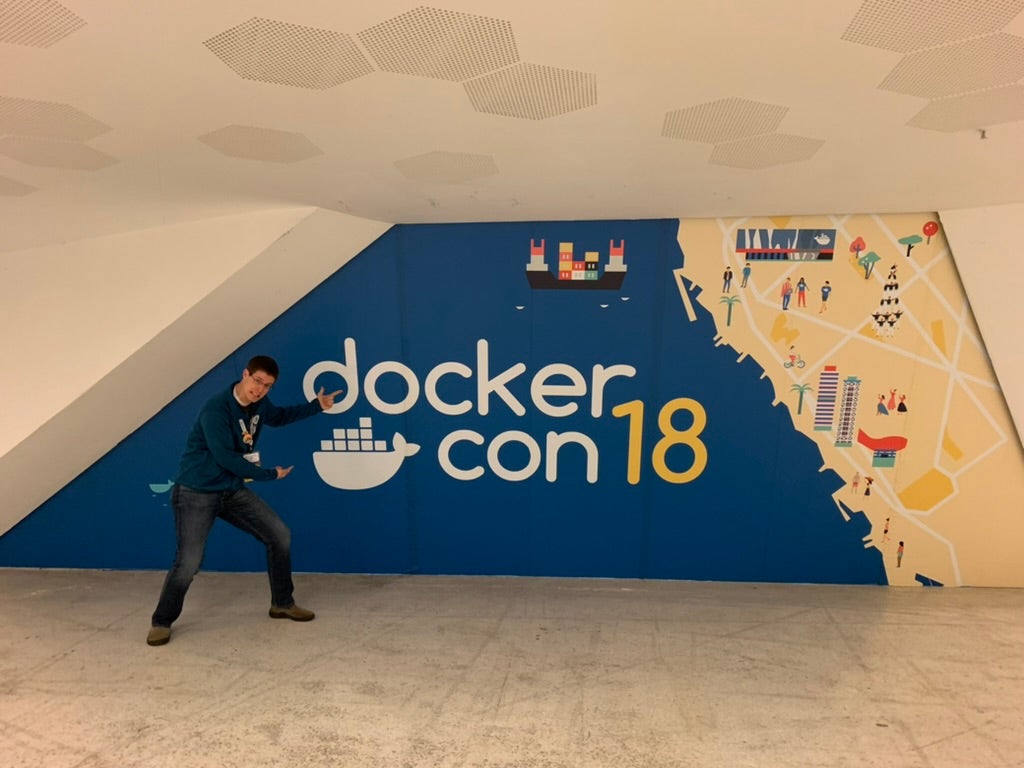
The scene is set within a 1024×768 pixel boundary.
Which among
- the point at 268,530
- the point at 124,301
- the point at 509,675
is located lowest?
the point at 509,675

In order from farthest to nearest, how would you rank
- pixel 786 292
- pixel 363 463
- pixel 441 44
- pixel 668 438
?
pixel 363 463 → pixel 668 438 → pixel 786 292 → pixel 441 44

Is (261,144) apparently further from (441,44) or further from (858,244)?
(858,244)

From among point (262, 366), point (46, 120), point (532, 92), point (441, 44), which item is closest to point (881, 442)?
point (532, 92)

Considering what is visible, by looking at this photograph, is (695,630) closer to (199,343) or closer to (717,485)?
(717,485)

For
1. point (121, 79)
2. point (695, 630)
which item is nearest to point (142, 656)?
point (121, 79)

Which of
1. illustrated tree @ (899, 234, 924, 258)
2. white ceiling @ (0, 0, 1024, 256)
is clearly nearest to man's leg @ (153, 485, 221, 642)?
white ceiling @ (0, 0, 1024, 256)

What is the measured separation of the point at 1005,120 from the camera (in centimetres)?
194

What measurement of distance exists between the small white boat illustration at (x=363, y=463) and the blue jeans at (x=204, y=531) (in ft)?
1.60

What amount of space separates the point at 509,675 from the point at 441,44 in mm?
2388

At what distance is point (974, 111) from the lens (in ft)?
6.21

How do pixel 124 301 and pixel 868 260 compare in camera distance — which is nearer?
pixel 124 301

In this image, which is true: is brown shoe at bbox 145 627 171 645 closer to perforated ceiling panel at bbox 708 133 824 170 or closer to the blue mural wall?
the blue mural wall

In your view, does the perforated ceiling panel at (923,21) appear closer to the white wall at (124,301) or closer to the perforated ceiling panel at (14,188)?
the white wall at (124,301)

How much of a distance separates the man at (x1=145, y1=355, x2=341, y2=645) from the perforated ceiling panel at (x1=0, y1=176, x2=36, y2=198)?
1077 mm
